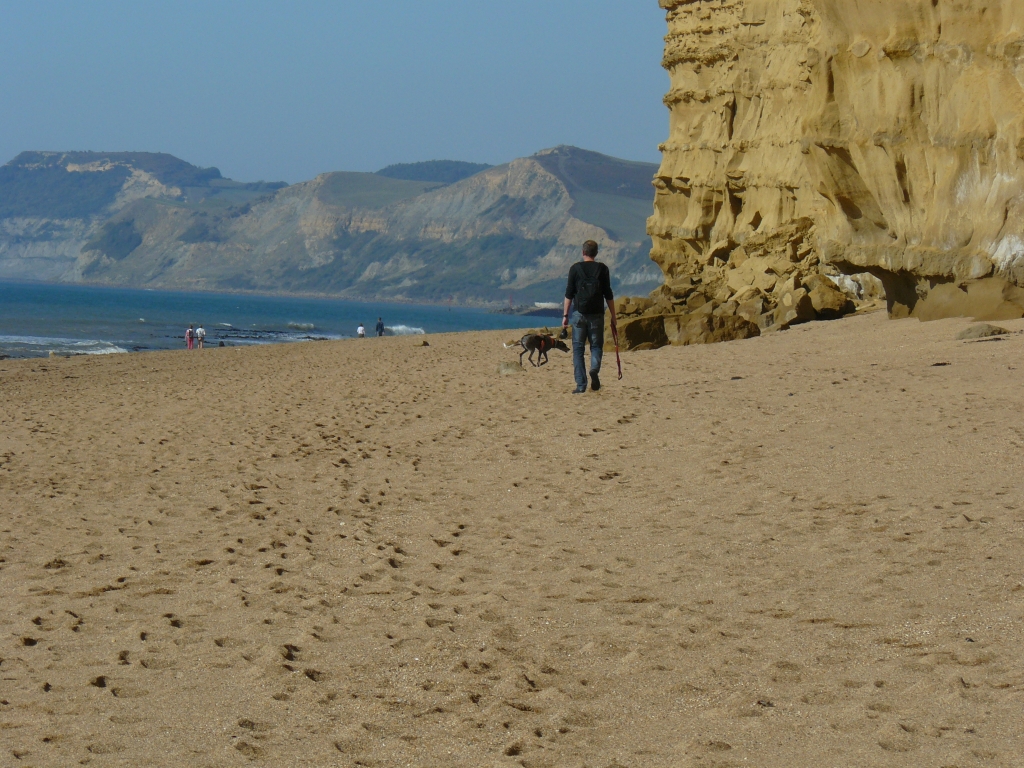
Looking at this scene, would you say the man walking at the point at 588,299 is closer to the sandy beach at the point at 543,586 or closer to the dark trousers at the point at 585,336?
the dark trousers at the point at 585,336

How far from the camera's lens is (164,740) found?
3.35m

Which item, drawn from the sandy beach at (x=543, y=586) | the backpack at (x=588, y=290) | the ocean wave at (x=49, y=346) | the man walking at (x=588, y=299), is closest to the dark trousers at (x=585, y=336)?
the man walking at (x=588, y=299)

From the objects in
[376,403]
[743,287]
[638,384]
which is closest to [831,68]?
[638,384]

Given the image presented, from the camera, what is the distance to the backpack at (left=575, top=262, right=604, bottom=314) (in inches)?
402

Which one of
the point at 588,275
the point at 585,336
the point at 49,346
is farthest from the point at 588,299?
the point at 49,346

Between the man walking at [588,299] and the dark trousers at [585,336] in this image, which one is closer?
the man walking at [588,299]

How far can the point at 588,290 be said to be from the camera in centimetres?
1021

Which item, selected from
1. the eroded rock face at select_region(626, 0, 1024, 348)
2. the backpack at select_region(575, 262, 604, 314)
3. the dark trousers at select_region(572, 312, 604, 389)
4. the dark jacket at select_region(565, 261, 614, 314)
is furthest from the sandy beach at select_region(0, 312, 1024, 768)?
the eroded rock face at select_region(626, 0, 1024, 348)

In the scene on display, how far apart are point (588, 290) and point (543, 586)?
5.74m

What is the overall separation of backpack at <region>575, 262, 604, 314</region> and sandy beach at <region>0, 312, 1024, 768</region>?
3.41 ft

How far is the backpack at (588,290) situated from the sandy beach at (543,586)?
104 centimetres

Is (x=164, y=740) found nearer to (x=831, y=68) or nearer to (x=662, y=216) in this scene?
(x=831, y=68)

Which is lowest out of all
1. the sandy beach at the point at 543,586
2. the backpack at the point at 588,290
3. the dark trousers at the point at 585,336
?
the sandy beach at the point at 543,586

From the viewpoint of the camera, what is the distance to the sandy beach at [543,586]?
3.27 m
